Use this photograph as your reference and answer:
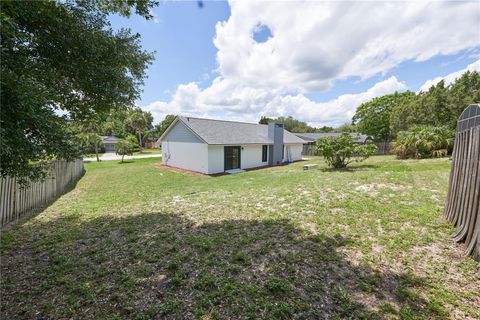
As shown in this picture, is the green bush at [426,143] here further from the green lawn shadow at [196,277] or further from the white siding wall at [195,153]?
the green lawn shadow at [196,277]

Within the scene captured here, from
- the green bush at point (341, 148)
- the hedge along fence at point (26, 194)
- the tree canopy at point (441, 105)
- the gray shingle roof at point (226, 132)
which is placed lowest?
the hedge along fence at point (26, 194)

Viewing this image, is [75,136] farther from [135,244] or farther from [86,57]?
[135,244]

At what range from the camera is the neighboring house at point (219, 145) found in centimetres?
1479

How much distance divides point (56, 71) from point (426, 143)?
2046 cm

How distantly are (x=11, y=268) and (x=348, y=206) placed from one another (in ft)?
23.4

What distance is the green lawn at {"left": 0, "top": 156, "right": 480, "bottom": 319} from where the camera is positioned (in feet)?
8.49

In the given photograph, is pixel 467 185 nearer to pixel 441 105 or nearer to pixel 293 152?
pixel 293 152

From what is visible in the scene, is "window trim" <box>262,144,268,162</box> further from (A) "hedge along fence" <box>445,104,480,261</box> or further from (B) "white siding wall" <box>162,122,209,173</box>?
(A) "hedge along fence" <box>445,104,480,261</box>

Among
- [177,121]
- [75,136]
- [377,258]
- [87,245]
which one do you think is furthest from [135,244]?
[177,121]

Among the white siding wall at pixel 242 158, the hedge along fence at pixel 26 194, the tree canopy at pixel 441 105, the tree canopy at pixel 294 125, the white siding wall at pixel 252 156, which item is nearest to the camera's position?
the hedge along fence at pixel 26 194

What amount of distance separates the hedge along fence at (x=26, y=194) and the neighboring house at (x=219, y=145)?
7474 millimetres

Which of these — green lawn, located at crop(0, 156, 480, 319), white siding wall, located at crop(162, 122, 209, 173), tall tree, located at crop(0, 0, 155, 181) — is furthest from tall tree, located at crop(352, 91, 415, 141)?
tall tree, located at crop(0, 0, 155, 181)

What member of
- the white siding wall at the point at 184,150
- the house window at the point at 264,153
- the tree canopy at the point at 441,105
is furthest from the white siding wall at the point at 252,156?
the tree canopy at the point at 441,105

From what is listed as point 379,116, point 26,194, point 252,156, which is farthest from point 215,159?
point 379,116
